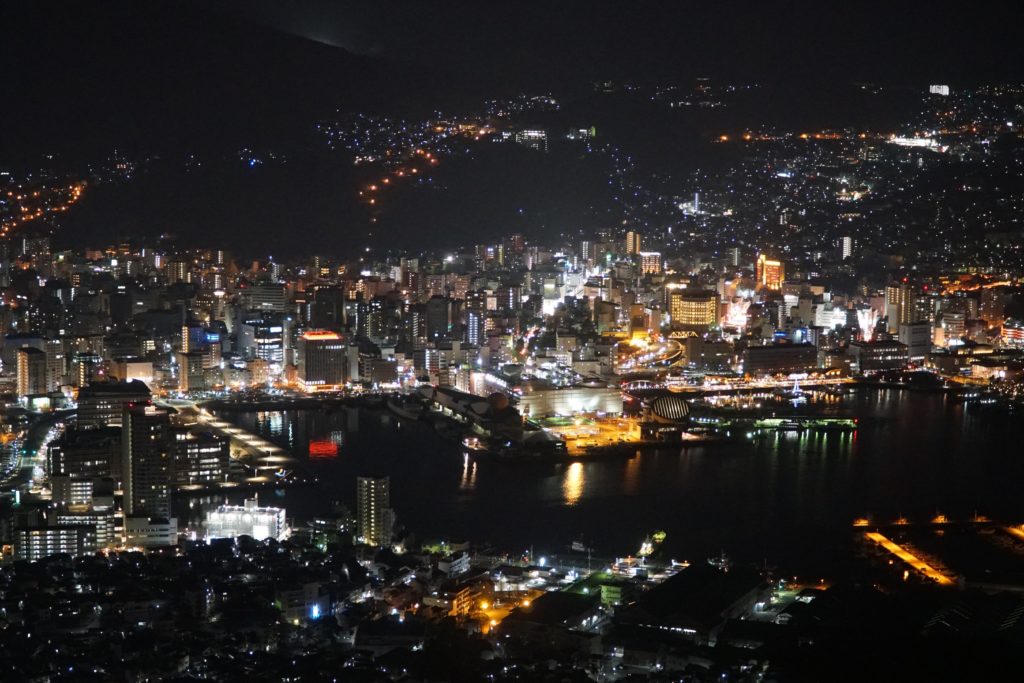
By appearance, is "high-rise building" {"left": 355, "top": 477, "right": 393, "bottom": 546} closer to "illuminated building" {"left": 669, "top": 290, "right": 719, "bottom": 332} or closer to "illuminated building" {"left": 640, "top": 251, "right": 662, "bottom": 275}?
"illuminated building" {"left": 669, "top": 290, "right": 719, "bottom": 332}

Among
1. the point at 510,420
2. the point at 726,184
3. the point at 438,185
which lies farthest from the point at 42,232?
the point at 510,420

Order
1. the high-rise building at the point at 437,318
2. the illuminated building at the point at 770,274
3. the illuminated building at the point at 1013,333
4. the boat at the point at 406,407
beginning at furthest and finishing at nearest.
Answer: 1. the illuminated building at the point at 770,274
2. the high-rise building at the point at 437,318
3. the illuminated building at the point at 1013,333
4. the boat at the point at 406,407

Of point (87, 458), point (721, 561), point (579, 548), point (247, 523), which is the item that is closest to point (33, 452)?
point (87, 458)

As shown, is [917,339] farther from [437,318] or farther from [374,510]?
[374,510]

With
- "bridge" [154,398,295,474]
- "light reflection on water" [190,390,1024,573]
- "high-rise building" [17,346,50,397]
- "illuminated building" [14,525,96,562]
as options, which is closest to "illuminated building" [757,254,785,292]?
"light reflection on water" [190,390,1024,573]

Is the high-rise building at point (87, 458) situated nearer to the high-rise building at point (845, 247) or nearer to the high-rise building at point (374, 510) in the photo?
the high-rise building at point (374, 510)

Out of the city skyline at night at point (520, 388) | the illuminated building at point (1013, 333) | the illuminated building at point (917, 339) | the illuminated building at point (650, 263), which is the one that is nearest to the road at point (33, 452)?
the city skyline at night at point (520, 388)

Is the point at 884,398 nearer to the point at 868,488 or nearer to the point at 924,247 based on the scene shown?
the point at 868,488
